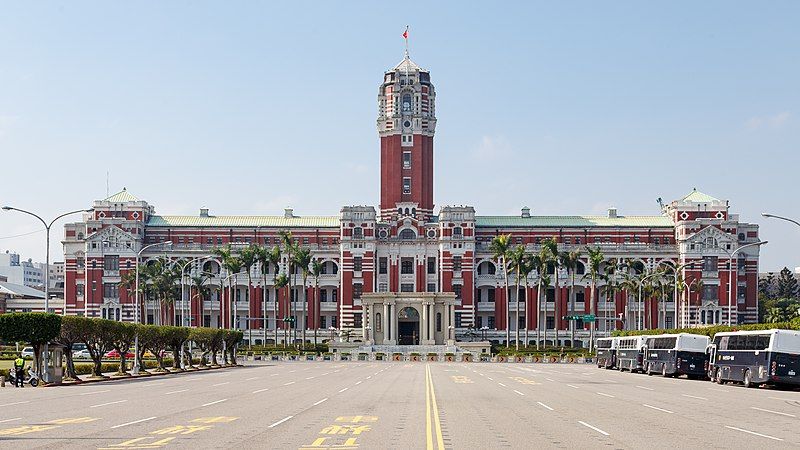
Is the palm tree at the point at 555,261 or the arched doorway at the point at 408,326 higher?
the palm tree at the point at 555,261

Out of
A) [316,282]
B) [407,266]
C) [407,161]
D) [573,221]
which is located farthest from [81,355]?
[573,221]

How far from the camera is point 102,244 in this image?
509 feet

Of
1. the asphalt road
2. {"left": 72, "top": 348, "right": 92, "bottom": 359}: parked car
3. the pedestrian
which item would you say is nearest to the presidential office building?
{"left": 72, "top": 348, "right": 92, "bottom": 359}: parked car

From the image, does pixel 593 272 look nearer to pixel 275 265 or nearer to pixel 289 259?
pixel 289 259

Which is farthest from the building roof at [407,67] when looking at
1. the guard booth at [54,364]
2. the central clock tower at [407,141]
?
the guard booth at [54,364]

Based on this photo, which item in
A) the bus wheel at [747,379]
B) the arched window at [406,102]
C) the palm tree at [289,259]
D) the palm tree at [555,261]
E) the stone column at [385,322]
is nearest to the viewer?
the bus wheel at [747,379]

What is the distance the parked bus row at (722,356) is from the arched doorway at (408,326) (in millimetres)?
57292

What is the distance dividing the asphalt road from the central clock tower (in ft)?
343

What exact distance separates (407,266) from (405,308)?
10629mm

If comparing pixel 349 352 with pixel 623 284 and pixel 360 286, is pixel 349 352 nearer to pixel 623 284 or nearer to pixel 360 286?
pixel 360 286

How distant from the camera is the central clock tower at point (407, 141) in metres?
157

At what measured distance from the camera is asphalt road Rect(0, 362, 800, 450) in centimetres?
2592

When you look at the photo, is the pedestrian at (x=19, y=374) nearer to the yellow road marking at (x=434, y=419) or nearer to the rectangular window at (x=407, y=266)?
the yellow road marking at (x=434, y=419)

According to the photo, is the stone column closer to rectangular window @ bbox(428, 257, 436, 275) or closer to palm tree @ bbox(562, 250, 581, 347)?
rectangular window @ bbox(428, 257, 436, 275)
